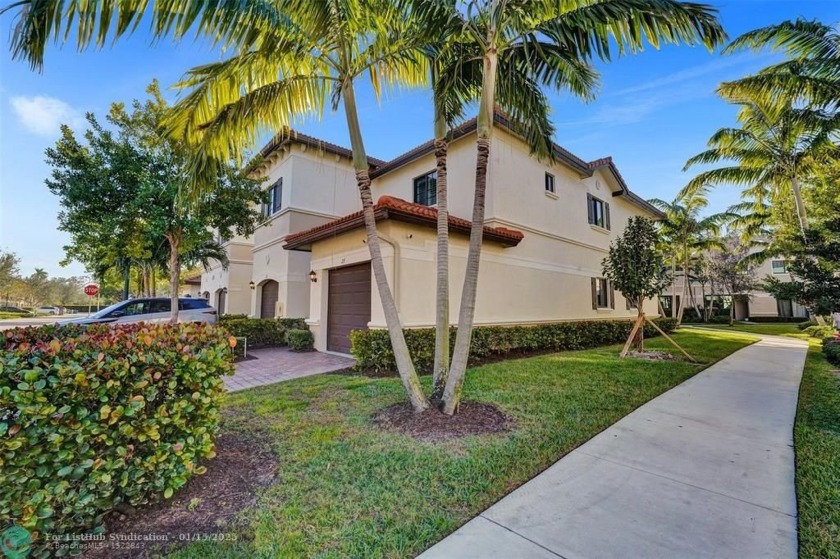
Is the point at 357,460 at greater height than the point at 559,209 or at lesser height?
lesser

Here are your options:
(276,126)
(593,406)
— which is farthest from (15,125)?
(593,406)

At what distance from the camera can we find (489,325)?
469 inches

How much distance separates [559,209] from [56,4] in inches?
587

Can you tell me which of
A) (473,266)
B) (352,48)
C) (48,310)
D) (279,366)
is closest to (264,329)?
(279,366)

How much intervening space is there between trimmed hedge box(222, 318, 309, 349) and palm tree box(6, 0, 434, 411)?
8.41 meters

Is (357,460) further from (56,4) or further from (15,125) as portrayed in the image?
(15,125)

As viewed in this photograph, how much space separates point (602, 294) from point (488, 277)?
8.39 meters

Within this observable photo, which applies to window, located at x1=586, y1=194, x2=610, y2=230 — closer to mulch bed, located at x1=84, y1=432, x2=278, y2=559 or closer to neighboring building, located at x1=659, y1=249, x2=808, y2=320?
mulch bed, located at x1=84, y1=432, x2=278, y2=559

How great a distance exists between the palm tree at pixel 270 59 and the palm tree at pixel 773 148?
14342mm

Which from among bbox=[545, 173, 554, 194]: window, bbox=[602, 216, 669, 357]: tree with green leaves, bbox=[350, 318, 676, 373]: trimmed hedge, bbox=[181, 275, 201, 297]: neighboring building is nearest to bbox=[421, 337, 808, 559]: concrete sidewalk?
bbox=[350, 318, 676, 373]: trimmed hedge

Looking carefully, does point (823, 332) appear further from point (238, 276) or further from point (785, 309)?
point (238, 276)

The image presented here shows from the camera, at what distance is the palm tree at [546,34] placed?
514cm

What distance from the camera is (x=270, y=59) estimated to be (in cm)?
569

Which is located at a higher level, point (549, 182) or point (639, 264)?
point (549, 182)
